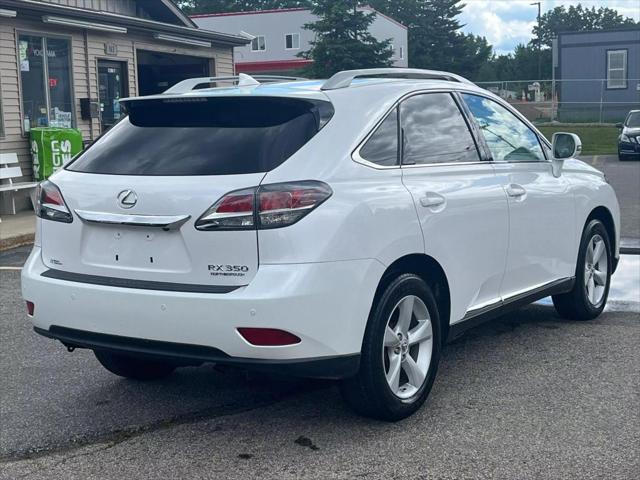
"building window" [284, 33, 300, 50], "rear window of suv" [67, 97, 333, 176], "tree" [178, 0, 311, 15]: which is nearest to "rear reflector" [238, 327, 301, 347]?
"rear window of suv" [67, 97, 333, 176]

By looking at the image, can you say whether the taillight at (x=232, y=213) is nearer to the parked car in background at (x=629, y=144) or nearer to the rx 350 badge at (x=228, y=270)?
the rx 350 badge at (x=228, y=270)

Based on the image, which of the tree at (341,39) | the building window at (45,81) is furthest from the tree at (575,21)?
the building window at (45,81)

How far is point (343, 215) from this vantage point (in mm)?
4145

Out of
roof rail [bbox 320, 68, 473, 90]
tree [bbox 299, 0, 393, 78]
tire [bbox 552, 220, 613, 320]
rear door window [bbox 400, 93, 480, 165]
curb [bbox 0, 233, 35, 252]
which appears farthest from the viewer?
tree [bbox 299, 0, 393, 78]

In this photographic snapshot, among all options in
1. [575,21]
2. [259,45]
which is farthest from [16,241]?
[575,21]

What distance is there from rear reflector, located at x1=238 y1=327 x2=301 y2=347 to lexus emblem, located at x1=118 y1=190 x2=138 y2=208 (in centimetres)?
82

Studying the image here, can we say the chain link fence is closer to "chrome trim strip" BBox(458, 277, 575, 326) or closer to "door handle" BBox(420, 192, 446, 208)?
"chrome trim strip" BBox(458, 277, 575, 326)

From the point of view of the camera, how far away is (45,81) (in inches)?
608

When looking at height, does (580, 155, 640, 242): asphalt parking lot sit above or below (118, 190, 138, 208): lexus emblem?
below

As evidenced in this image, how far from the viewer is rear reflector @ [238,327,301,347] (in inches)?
157

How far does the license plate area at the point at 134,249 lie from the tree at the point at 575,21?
105m

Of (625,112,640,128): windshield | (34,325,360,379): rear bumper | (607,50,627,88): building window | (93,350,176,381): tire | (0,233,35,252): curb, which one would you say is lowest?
(0,233,35,252): curb

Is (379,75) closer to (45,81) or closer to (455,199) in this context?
(455,199)

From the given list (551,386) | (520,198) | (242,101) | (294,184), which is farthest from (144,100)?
(551,386)
